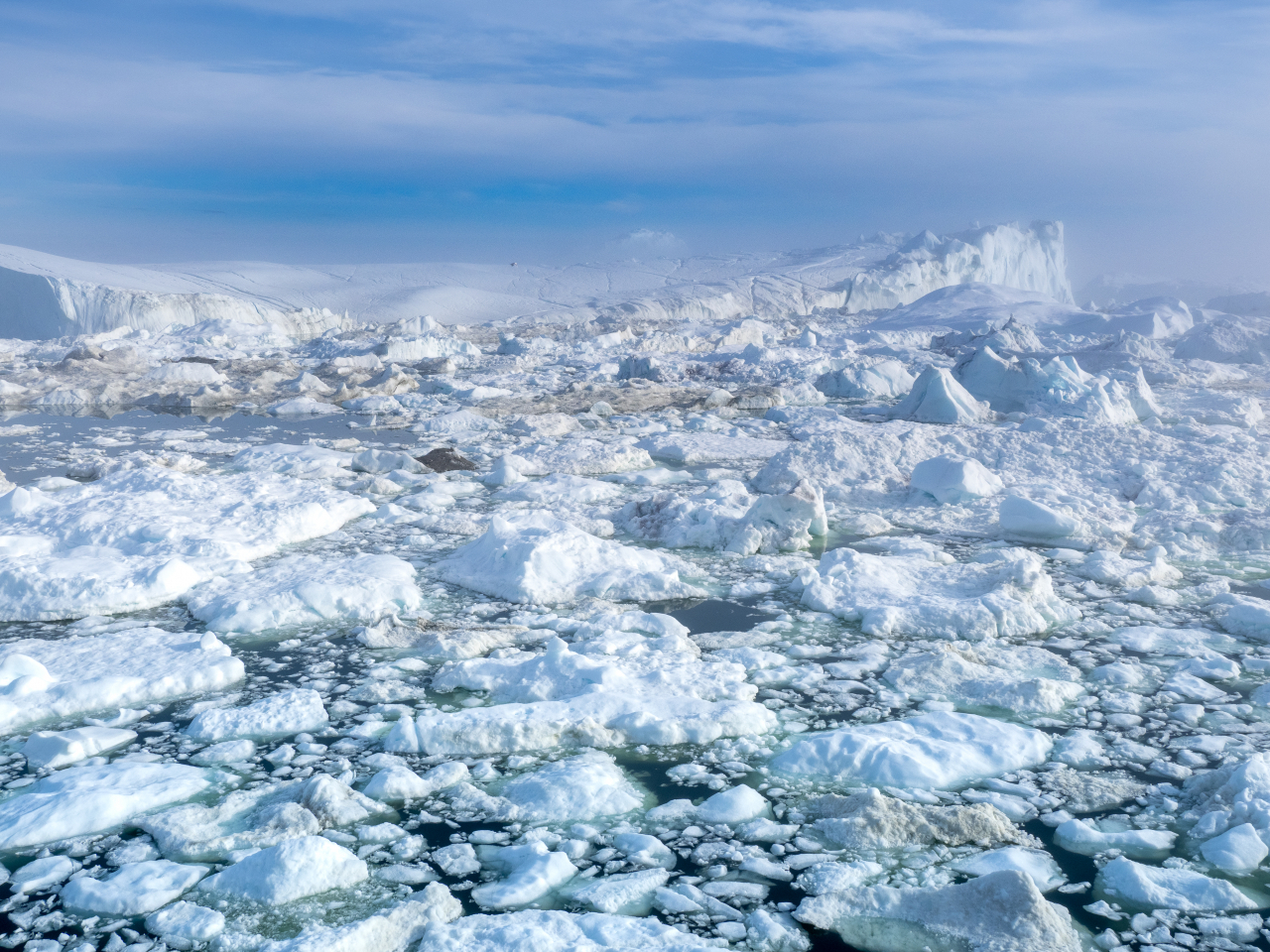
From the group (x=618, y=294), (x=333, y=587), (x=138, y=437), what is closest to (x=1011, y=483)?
(x=333, y=587)

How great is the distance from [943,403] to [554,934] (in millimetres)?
10846

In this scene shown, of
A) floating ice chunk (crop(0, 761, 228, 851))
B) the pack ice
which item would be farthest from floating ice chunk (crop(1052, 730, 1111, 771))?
floating ice chunk (crop(0, 761, 228, 851))

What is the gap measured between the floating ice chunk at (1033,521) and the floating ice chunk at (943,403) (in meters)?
5.66

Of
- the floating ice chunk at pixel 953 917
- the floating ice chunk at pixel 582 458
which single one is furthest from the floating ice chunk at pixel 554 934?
the floating ice chunk at pixel 582 458

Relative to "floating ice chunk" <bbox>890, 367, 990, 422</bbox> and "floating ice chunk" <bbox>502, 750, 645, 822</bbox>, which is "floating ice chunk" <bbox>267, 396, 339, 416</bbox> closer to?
"floating ice chunk" <bbox>890, 367, 990, 422</bbox>

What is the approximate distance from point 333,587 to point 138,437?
8266mm

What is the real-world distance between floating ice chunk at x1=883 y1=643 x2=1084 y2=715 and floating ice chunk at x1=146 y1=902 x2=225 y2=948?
2.77m

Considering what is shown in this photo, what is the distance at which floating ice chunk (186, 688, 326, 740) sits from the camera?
3.62 metres

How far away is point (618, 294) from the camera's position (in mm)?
42844

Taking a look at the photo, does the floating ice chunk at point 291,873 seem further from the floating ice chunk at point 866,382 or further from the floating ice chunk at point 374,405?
the floating ice chunk at point 866,382

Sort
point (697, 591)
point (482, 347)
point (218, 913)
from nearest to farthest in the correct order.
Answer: point (218, 913)
point (697, 591)
point (482, 347)

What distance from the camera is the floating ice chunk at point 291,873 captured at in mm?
2607

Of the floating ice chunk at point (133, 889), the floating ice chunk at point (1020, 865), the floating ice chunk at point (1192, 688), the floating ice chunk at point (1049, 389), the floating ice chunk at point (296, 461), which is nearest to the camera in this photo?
the floating ice chunk at point (133, 889)

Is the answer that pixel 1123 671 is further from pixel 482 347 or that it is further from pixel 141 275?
pixel 141 275
